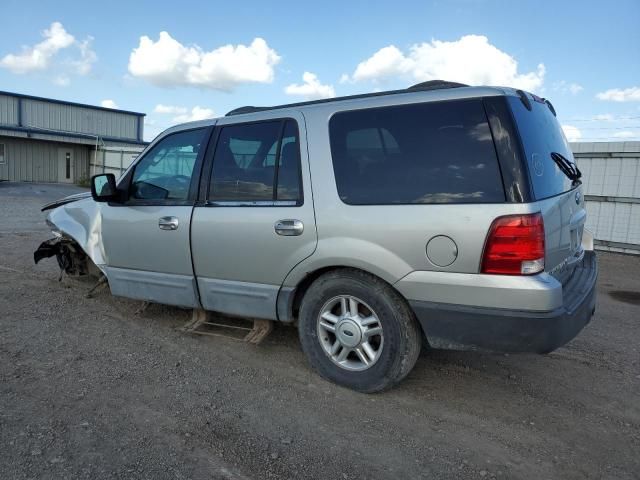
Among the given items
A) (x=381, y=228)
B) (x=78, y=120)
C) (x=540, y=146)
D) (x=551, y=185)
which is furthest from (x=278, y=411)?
(x=78, y=120)

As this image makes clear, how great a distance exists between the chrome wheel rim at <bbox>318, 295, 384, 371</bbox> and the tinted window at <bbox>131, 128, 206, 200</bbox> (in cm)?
161

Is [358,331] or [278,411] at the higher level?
[358,331]

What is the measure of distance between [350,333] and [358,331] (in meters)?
0.07

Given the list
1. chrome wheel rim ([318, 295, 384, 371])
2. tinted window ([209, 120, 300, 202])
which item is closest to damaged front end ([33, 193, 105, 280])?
tinted window ([209, 120, 300, 202])

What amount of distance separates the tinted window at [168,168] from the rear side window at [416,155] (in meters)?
1.39

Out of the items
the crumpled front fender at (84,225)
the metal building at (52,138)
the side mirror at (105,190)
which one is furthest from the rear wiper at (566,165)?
the metal building at (52,138)

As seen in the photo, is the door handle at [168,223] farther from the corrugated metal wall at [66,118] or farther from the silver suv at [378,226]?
the corrugated metal wall at [66,118]

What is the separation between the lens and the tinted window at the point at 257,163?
3.59 m

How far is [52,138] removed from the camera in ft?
97.9

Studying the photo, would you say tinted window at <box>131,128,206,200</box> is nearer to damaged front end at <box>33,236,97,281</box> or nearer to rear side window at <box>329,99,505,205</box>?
rear side window at <box>329,99,505,205</box>

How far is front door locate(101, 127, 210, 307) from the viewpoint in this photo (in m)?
4.09

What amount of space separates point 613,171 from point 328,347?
9206 mm

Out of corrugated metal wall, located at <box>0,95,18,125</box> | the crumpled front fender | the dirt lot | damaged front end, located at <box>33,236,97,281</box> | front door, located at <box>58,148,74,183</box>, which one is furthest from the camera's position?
front door, located at <box>58,148,74,183</box>

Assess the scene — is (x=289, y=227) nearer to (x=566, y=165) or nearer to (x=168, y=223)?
(x=168, y=223)
